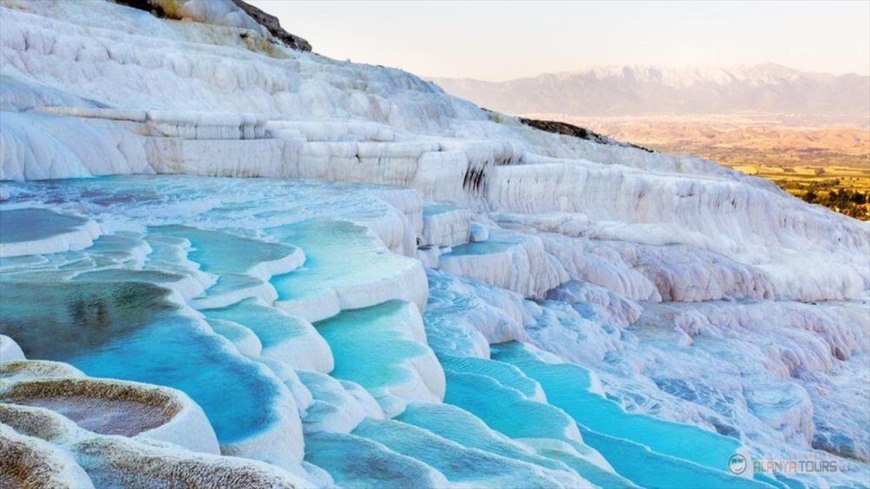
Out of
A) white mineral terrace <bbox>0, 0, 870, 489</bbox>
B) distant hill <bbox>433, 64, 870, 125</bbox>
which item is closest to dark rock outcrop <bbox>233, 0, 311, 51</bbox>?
white mineral terrace <bbox>0, 0, 870, 489</bbox>

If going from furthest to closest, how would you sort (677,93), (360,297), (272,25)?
(677,93)
(272,25)
(360,297)

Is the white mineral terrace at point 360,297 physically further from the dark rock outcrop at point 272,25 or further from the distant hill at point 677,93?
the distant hill at point 677,93

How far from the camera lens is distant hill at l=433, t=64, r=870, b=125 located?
568ft

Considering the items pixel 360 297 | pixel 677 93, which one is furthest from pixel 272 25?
pixel 677 93

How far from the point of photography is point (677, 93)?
186 m

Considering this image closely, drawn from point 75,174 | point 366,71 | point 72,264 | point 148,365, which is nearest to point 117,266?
point 72,264

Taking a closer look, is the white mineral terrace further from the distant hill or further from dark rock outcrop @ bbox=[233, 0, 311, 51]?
the distant hill

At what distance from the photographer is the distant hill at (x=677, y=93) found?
17312 cm

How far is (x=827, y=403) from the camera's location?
11195 mm

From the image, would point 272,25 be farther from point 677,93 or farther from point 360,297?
point 677,93

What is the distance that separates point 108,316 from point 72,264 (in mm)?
1535

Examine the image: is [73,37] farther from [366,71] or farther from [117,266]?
[117,266]

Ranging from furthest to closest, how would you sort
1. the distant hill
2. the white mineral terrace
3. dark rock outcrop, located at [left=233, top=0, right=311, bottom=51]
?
the distant hill, dark rock outcrop, located at [left=233, top=0, right=311, bottom=51], the white mineral terrace

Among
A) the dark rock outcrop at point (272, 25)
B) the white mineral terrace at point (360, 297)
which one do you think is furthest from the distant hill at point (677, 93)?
the white mineral terrace at point (360, 297)
